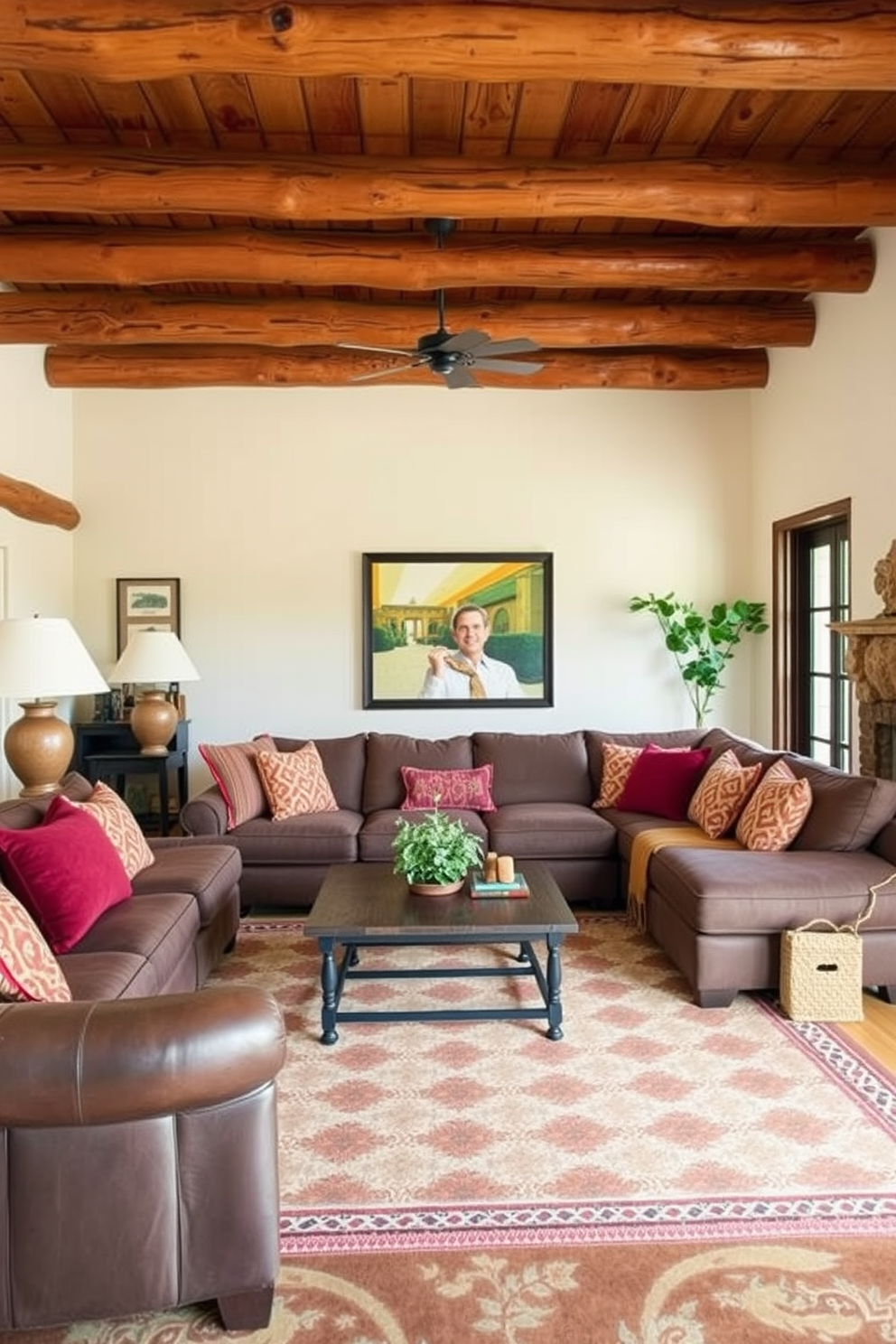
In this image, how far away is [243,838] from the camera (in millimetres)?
4539

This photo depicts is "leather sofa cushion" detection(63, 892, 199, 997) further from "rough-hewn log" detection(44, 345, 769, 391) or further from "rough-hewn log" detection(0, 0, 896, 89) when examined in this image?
"rough-hewn log" detection(44, 345, 769, 391)

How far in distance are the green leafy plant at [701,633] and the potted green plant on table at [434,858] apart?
9.61 ft

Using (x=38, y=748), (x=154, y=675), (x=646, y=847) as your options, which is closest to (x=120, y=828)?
(x=38, y=748)

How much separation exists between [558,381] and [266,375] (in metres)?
1.84

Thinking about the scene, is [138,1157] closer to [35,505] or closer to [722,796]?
[722,796]

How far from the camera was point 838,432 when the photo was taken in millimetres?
4809

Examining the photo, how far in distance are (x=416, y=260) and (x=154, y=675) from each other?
8.82 feet

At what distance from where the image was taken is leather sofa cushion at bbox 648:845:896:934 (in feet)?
10.8

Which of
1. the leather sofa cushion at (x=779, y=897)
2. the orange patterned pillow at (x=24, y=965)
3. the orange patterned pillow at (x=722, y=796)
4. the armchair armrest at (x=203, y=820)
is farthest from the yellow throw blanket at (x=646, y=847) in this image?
the orange patterned pillow at (x=24, y=965)

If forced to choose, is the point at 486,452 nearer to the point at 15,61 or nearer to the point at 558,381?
the point at 558,381

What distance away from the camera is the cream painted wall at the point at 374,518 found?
19.6 feet

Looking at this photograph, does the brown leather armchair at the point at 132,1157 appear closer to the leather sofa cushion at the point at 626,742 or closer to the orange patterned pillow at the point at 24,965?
the orange patterned pillow at the point at 24,965

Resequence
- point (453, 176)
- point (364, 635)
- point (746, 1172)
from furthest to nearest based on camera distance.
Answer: point (364, 635)
point (453, 176)
point (746, 1172)

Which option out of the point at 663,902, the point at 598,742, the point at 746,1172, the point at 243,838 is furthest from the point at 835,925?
the point at 243,838
